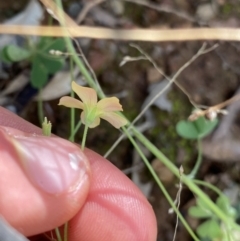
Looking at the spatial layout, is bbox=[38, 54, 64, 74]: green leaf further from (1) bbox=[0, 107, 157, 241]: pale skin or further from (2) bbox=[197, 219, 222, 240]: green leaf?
(2) bbox=[197, 219, 222, 240]: green leaf

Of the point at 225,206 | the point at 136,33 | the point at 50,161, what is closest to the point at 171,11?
the point at 136,33

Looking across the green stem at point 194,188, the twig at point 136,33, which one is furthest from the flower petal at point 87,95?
the twig at point 136,33

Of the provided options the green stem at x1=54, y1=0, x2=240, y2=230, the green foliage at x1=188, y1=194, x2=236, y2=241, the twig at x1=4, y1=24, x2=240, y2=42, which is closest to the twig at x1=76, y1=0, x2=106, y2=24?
the twig at x1=4, y1=24, x2=240, y2=42

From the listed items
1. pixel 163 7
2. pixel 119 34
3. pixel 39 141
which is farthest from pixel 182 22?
pixel 39 141

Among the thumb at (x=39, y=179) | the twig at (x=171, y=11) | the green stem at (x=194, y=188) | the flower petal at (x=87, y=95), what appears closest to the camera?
the flower petal at (x=87, y=95)

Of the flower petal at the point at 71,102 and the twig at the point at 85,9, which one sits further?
the twig at the point at 85,9

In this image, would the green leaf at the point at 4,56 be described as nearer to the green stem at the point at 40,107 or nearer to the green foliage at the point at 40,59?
the green foliage at the point at 40,59

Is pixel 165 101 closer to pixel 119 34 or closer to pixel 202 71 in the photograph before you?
pixel 202 71
